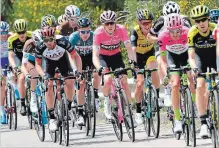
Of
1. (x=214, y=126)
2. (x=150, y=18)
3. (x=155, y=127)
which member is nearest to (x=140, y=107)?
(x=155, y=127)

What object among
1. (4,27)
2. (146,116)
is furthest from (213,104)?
(4,27)

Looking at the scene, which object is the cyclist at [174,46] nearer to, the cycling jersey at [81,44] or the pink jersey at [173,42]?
the pink jersey at [173,42]

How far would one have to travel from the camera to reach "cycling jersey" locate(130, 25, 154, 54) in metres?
13.7

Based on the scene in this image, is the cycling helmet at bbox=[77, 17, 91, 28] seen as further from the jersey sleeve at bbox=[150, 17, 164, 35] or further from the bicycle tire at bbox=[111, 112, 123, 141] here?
the bicycle tire at bbox=[111, 112, 123, 141]

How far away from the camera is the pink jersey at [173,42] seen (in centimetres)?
Result: 1215

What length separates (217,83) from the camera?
33.9 ft

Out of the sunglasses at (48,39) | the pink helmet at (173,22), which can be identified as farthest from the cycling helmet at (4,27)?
the pink helmet at (173,22)

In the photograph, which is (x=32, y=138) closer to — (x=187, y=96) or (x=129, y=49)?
(x=129, y=49)

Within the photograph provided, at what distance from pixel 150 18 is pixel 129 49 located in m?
1.08

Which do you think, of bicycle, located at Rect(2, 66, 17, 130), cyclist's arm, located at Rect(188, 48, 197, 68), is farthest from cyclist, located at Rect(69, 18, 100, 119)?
cyclist's arm, located at Rect(188, 48, 197, 68)

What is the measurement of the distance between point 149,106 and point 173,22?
1849mm

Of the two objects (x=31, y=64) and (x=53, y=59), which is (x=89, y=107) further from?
(x=31, y=64)

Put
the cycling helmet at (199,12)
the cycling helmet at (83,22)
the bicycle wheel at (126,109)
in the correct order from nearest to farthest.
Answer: the cycling helmet at (199,12) < the bicycle wheel at (126,109) < the cycling helmet at (83,22)

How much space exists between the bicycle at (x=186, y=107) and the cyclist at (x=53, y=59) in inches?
79.9
